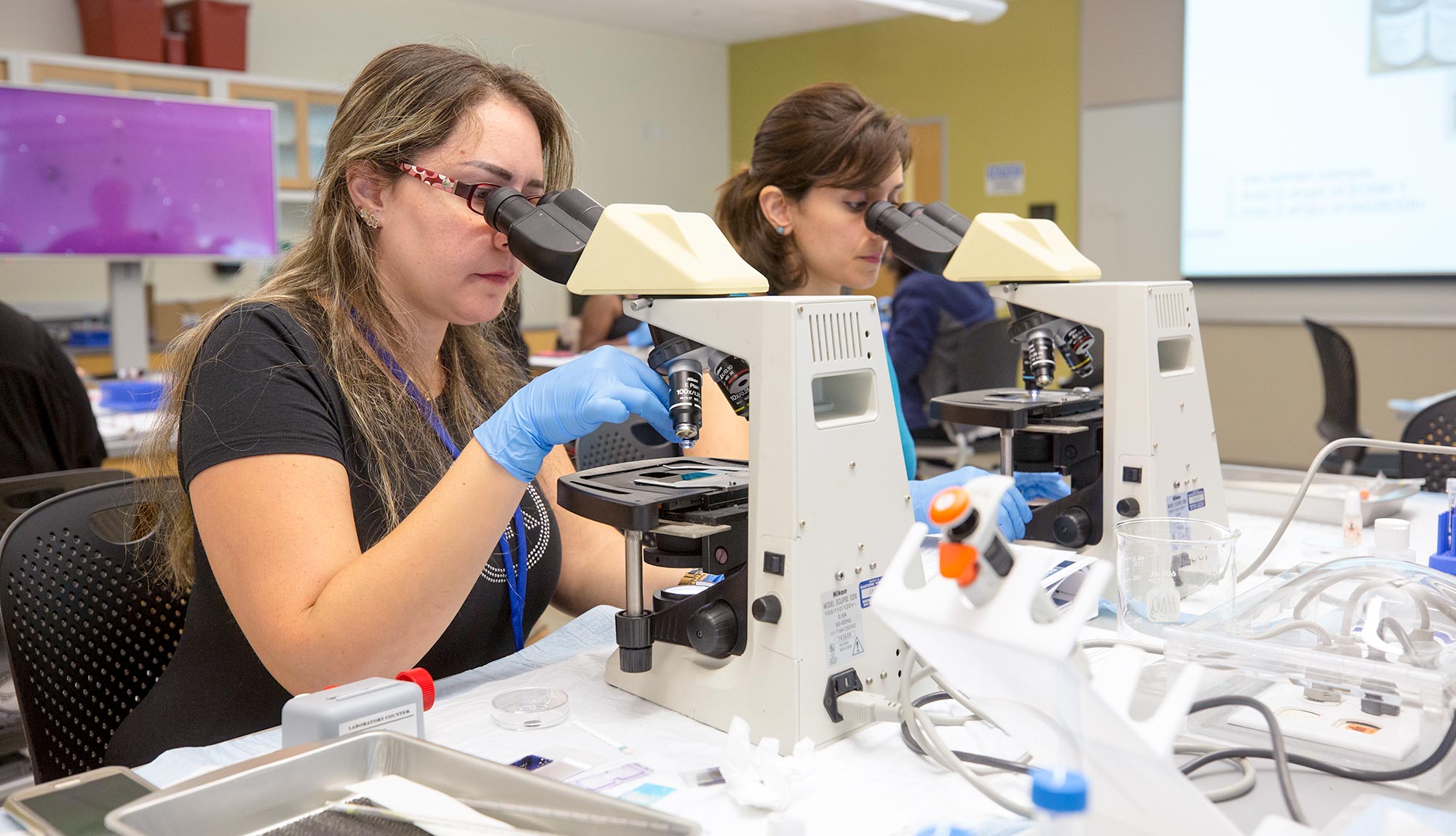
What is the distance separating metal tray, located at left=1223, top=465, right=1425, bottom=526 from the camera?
1.78 metres

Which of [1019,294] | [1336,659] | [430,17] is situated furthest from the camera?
[430,17]

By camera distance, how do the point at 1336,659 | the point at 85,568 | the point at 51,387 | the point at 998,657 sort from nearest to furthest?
1. the point at 998,657
2. the point at 1336,659
3. the point at 85,568
4. the point at 51,387

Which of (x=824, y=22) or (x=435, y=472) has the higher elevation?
(x=824, y=22)

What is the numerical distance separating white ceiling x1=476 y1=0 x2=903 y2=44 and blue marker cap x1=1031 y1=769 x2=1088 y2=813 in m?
6.59

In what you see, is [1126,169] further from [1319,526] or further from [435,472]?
[435,472]

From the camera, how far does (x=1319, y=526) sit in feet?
5.85

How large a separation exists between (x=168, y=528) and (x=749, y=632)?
0.74 metres

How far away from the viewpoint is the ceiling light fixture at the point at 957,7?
566 cm

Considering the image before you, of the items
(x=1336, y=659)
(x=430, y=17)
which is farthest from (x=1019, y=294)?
(x=430, y=17)

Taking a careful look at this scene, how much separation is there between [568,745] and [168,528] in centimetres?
62

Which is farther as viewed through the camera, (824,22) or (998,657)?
(824,22)

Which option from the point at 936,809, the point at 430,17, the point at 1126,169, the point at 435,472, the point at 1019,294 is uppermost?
the point at 430,17

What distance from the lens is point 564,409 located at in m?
1.08

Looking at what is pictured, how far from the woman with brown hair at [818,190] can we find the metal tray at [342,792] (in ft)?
3.97
